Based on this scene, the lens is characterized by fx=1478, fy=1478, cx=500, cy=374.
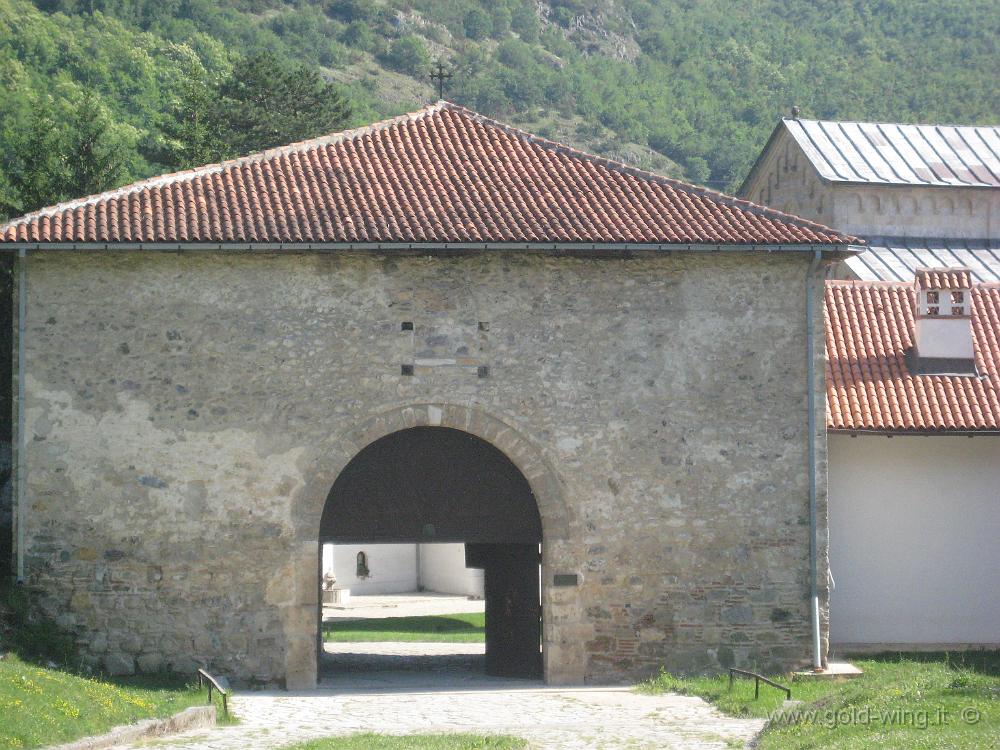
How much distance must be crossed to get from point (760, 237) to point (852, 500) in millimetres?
4239

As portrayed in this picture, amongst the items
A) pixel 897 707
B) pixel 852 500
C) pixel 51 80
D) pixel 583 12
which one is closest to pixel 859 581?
pixel 852 500

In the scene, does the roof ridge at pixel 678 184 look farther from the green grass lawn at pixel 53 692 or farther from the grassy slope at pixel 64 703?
the grassy slope at pixel 64 703

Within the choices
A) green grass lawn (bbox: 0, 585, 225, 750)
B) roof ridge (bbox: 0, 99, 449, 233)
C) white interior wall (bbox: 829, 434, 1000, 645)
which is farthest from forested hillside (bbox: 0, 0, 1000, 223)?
white interior wall (bbox: 829, 434, 1000, 645)

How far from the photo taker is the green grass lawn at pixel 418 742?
12.8 m

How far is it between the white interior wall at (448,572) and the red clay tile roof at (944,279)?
66.6 ft

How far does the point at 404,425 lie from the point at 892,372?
24.0 ft

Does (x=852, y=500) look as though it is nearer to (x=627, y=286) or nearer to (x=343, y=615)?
(x=627, y=286)

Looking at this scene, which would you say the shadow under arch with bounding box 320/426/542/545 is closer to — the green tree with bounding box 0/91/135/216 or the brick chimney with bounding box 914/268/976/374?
the brick chimney with bounding box 914/268/976/374

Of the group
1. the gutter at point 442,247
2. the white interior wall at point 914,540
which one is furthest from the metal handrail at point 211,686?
the white interior wall at point 914,540

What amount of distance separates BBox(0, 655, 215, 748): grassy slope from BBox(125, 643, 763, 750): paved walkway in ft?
1.89

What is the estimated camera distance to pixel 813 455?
729 inches

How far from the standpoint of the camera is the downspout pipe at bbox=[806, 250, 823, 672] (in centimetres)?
1823

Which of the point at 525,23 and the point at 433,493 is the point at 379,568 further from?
the point at 525,23

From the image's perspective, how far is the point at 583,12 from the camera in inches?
3381
